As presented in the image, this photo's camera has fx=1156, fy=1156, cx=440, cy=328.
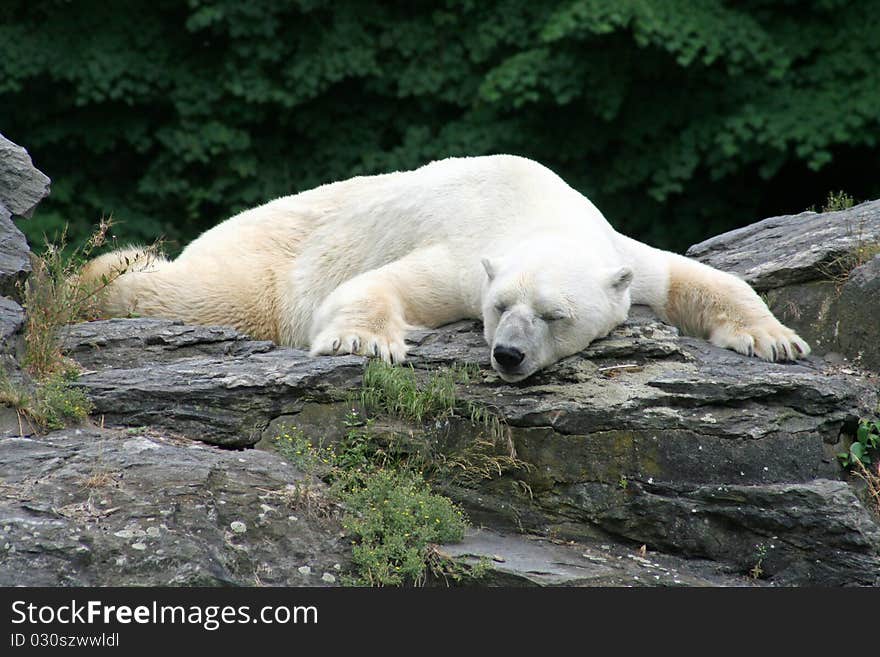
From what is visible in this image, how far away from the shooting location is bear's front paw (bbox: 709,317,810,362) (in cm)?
473

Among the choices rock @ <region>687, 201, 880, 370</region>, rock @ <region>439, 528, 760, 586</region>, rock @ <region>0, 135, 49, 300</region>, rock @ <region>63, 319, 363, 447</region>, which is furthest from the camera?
rock @ <region>687, 201, 880, 370</region>

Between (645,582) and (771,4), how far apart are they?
746 cm

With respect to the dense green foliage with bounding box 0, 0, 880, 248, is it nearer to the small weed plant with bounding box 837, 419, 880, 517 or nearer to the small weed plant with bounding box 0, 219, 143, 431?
the small weed plant with bounding box 837, 419, 880, 517

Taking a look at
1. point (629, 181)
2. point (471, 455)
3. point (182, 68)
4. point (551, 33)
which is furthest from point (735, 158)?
Result: point (471, 455)

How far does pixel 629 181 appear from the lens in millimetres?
10312

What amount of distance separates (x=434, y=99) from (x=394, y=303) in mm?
6244

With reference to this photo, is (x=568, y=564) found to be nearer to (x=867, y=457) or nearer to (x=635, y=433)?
(x=635, y=433)

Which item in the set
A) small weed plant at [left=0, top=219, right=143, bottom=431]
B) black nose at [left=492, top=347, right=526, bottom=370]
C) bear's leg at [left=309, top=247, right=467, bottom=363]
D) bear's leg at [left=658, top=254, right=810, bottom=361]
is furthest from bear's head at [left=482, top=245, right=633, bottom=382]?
small weed plant at [left=0, top=219, right=143, bottom=431]

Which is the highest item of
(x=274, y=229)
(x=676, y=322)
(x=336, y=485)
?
(x=274, y=229)

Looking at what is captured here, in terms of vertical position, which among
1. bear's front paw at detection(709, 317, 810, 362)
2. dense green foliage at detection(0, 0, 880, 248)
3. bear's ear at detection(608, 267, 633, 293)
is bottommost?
bear's front paw at detection(709, 317, 810, 362)

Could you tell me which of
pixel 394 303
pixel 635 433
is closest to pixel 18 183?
pixel 394 303

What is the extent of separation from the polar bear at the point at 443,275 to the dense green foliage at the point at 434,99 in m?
4.09

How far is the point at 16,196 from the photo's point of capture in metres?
5.02

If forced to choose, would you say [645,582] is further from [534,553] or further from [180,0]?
[180,0]
